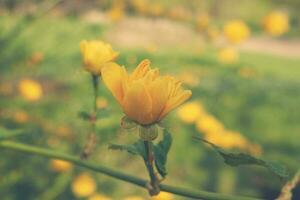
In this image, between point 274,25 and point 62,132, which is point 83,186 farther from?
point 274,25

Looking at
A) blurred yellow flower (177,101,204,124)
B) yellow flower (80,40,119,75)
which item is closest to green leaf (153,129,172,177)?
yellow flower (80,40,119,75)

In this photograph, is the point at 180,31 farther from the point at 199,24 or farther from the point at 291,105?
the point at 199,24

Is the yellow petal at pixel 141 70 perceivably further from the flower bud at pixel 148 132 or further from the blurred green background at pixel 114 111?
the blurred green background at pixel 114 111

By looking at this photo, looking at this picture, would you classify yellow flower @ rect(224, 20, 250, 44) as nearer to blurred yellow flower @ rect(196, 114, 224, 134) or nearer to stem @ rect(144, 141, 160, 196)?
blurred yellow flower @ rect(196, 114, 224, 134)

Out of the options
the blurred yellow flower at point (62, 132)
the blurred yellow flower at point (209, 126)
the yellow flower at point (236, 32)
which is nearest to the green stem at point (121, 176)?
the blurred yellow flower at point (62, 132)

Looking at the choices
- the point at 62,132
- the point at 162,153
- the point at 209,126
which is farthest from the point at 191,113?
the point at 162,153

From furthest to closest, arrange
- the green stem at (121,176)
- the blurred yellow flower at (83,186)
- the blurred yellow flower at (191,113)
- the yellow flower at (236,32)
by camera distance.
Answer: the blurred yellow flower at (191,113) → the yellow flower at (236,32) → the blurred yellow flower at (83,186) → the green stem at (121,176)

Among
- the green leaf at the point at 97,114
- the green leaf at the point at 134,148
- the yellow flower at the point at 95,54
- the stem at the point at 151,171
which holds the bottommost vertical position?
the green leaf at the point at 97,114
